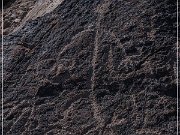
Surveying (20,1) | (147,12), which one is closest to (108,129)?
(147,12)

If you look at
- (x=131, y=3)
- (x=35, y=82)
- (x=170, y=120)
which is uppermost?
(x=131, y=3)

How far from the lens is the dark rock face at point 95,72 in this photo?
1.98m

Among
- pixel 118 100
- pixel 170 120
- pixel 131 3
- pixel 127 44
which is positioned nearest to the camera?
pixel 170 120

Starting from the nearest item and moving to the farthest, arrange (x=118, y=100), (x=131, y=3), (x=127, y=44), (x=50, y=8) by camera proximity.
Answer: (x=118, y=100) → (x=127, y=44) → (x=131, y=3) → (x=50, y=8)

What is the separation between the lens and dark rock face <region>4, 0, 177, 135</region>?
1.98m

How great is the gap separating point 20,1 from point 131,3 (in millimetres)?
1043

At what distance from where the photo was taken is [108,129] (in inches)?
77.8

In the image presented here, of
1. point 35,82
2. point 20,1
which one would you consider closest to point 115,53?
point 35,82

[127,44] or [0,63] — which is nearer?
[127,44]

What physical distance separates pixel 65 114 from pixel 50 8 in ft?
2.30

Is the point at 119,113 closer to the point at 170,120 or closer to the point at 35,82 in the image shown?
the point at 170,120

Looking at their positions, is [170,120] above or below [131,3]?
below

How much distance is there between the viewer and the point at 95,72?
2146 mm

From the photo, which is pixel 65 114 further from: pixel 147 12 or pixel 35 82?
pixel 147 12
